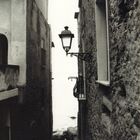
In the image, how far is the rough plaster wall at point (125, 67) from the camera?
2.92 m

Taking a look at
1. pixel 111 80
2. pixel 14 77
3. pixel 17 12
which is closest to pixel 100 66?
pixel 111 80

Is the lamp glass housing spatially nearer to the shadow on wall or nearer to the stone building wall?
the stone building wall

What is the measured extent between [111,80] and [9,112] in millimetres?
7474

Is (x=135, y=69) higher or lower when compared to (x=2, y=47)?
lower

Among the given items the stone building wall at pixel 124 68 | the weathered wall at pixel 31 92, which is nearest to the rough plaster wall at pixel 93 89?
the stone building wall at pixel 124 68

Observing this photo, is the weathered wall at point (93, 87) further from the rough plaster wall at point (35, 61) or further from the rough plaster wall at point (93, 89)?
the rough plaster wall at point (35, 61)

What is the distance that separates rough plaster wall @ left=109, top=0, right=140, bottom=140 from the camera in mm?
2922

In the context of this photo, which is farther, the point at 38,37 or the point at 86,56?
the point at 38,37

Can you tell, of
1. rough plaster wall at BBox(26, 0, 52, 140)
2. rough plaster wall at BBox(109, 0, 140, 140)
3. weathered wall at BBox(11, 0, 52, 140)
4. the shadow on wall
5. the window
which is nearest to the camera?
rough plaster wall at BBox(109, 0, 140, 140)

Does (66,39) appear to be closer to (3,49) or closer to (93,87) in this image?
(93,87)

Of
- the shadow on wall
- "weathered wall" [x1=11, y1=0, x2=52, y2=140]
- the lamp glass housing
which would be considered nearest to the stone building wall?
the lamp glass housing

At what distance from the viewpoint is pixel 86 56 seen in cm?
782

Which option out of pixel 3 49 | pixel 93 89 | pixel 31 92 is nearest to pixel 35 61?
pixel 31 92

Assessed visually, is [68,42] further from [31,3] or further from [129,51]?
[31,3]
